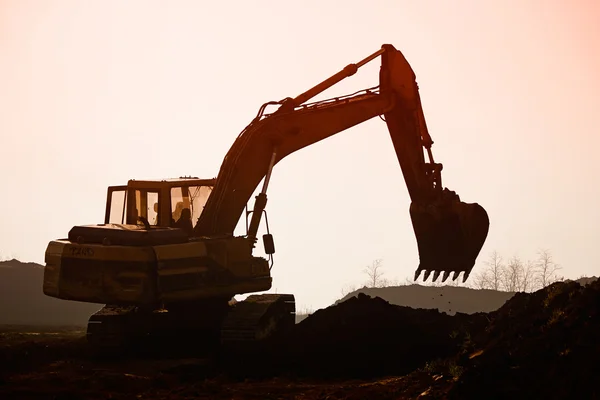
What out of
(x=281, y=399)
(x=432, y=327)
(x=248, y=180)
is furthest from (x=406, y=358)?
(x=248, y=180)

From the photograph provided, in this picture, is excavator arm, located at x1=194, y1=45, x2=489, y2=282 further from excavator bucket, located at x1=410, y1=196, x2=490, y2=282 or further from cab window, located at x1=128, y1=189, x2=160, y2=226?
cab window, located at x1=128, y1=189, x2=160, y2=226

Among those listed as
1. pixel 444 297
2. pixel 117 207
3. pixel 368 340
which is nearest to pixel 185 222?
pixel 117 207

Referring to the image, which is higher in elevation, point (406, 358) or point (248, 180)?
point (248, 180)

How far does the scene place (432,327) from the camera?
1670 cm

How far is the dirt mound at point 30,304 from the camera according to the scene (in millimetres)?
42094

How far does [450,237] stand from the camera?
18.0 metres

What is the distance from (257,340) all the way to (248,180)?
305cm

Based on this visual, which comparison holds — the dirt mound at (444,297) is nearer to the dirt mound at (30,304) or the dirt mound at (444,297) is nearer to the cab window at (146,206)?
the dirt mound at (30,304)

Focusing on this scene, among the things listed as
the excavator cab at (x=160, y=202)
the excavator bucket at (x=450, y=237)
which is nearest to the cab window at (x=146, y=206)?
the excavator cab at (x=160, y=202)

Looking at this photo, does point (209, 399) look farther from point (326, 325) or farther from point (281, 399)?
point (326, 325)

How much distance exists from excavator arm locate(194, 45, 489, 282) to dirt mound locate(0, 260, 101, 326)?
25.6 m

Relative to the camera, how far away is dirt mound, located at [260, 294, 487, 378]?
14414 millimetres

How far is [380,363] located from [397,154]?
5.70m

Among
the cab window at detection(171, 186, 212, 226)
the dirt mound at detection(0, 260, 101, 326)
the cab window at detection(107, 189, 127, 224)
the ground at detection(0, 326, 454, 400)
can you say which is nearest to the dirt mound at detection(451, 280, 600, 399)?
the ground at detection(0, 326, 454, 400)
